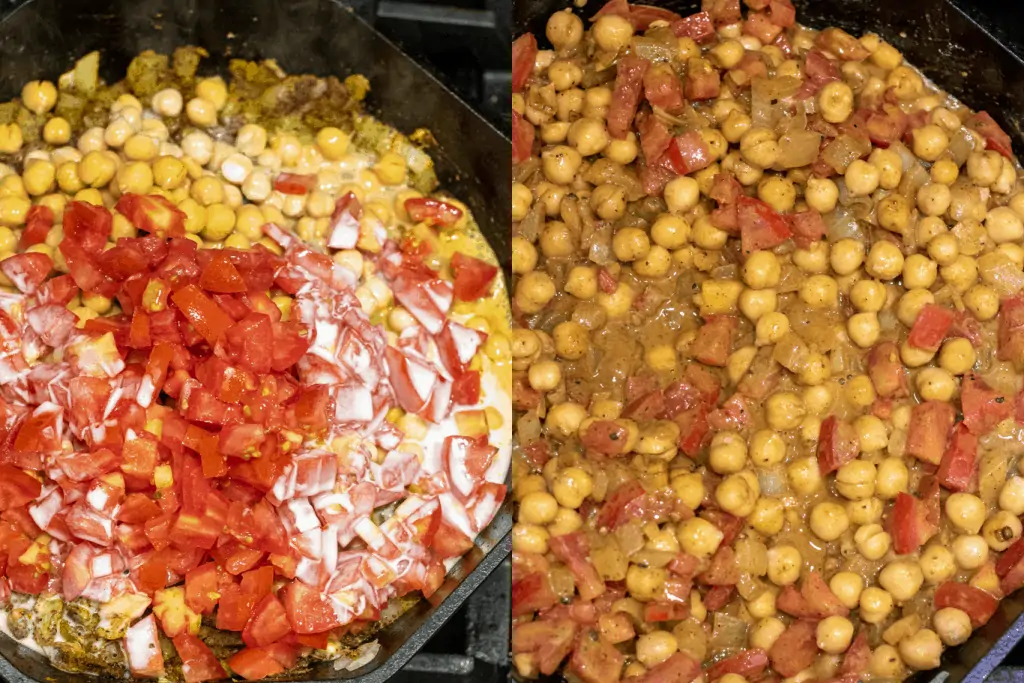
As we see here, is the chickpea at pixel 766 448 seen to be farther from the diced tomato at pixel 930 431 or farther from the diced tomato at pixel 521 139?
the diced tomato at pixel 521 139

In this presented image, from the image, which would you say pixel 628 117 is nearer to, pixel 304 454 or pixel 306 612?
pixel 304 454

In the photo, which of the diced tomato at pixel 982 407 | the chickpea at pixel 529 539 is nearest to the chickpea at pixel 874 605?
the diced tomato at pixel 982 407

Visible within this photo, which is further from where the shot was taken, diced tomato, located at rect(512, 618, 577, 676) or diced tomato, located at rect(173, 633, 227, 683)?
diced tomato, located at rect(173, 633, 227, 683)

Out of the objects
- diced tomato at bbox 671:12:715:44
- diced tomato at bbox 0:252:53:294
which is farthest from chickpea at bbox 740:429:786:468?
diced tomato at bbox 0:252:53:294

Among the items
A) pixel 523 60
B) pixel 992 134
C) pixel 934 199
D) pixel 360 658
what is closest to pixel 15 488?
pixel 360 658

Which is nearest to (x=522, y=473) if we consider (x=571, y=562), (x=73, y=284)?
(x=571, y=562)

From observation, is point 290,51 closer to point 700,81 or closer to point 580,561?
point 700,81

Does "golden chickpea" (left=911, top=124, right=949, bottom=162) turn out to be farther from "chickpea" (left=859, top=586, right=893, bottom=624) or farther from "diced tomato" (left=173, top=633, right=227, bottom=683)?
"diced tomato" (left=173, top=633, right=227, bottom=683)
